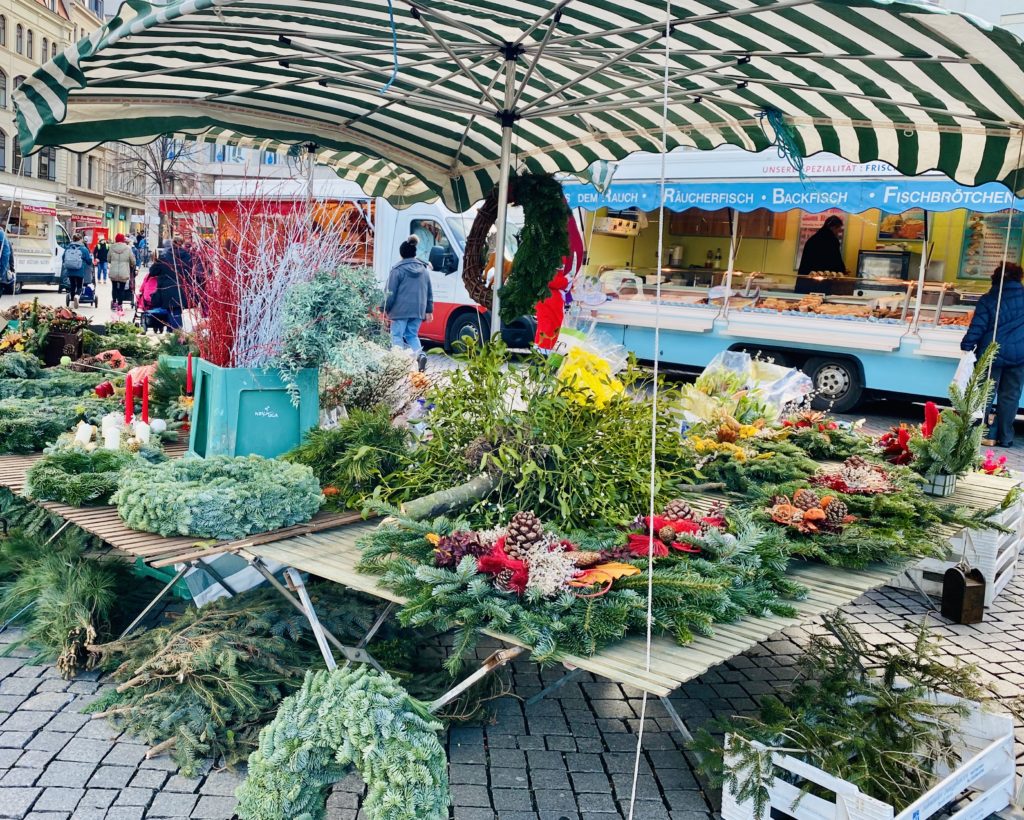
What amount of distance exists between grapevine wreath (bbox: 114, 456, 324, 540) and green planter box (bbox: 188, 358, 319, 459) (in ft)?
1.03

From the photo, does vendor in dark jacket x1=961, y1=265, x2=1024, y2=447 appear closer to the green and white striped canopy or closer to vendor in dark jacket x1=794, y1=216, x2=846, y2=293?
vendor in dark jacket x1=794, y1=216, x2=846, y2=293

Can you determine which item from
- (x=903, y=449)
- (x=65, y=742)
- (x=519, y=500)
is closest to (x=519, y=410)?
(x=519, y=500)

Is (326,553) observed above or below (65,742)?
above

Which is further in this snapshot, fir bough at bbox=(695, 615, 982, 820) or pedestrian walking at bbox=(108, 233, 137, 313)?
pedestrian walking at bbox=(108, 233, 137, 313)

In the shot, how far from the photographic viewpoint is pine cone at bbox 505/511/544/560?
270 cm

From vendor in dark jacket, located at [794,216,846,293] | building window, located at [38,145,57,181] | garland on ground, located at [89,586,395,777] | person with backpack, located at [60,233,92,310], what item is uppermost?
building window, located at [38,145,57,181]

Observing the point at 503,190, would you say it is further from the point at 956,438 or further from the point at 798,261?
the point at 798,261

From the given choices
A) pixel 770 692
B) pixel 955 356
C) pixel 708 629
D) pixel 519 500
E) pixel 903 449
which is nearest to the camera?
pixel 708 629

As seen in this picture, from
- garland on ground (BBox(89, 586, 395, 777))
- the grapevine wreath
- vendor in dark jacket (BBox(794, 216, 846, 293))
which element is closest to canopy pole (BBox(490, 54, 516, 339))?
the grapevine wreath

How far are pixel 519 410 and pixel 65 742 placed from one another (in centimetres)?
193

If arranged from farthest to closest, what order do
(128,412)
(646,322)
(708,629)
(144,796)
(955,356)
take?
(646,322), (955,356), (128,412), (144,796), (708,629)

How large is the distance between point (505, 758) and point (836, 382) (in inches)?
328

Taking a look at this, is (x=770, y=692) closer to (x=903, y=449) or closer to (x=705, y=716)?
(x=705, y=716)

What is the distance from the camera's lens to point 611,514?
3.10 m
